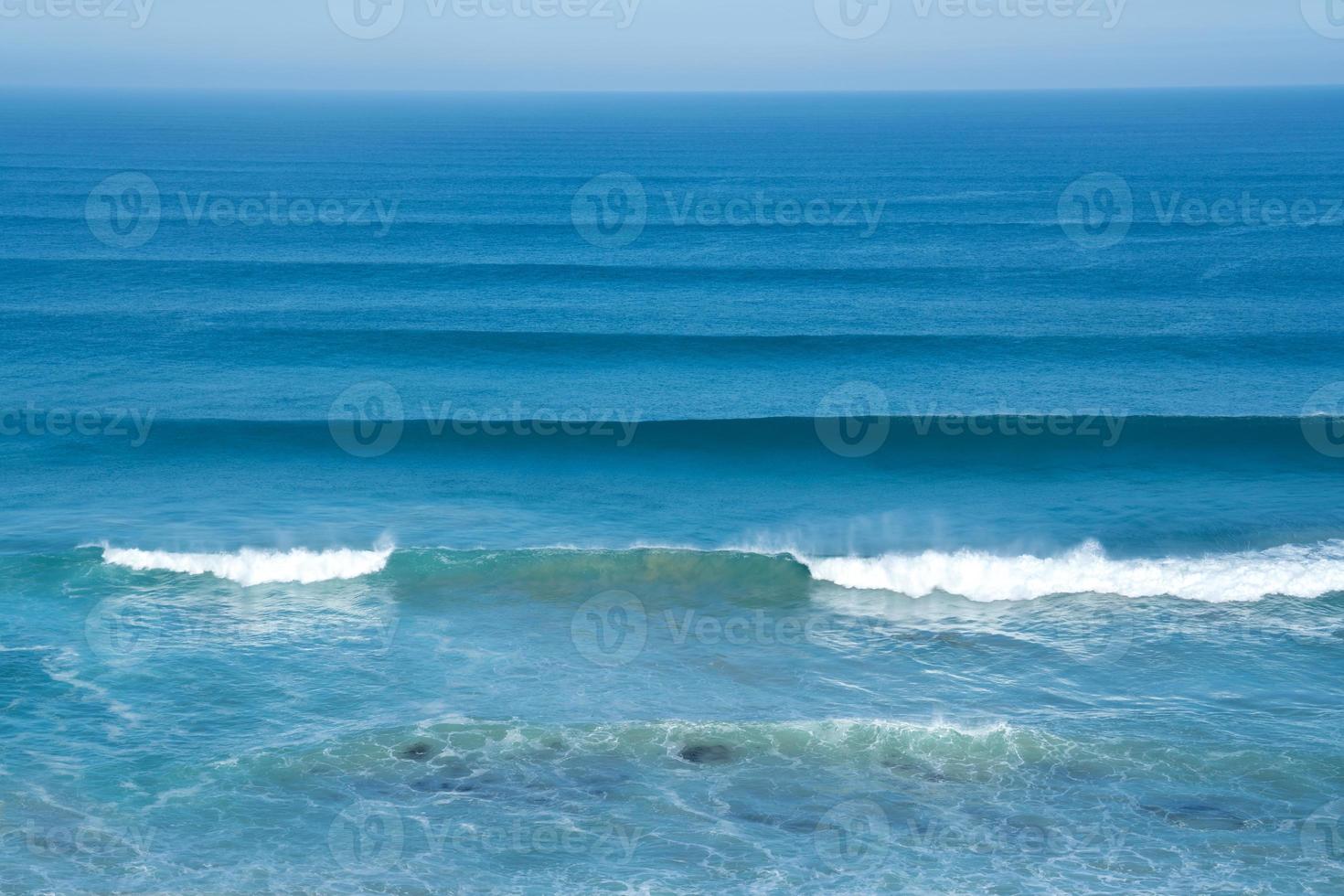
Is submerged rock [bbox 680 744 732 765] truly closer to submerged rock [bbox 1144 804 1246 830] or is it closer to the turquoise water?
the turquoise water

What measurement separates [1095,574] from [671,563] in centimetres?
859

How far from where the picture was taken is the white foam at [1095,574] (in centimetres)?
2352

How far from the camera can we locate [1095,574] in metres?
24.3

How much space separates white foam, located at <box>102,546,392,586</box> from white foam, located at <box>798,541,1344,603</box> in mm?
9234

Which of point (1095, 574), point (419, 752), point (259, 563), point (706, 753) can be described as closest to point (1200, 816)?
point (706, 753)

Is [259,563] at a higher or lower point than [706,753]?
higher

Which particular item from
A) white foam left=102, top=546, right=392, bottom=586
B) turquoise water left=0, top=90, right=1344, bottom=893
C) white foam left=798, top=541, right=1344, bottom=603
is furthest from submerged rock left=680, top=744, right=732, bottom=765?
white foam left=102, top=546, right=392, bottom=586

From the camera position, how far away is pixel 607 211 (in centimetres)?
6588

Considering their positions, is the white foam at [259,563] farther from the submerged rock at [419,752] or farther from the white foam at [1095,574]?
the white foam at [1095,574]

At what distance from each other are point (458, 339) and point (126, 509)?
47.2ft

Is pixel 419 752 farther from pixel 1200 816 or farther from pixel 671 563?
pixel 1200 816

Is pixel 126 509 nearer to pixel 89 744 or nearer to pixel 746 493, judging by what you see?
pixel 89 744

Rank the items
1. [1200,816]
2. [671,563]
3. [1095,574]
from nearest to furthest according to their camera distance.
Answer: [1200,816] → [1095,574] → [671,563]

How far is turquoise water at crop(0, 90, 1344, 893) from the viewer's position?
53.3ft
